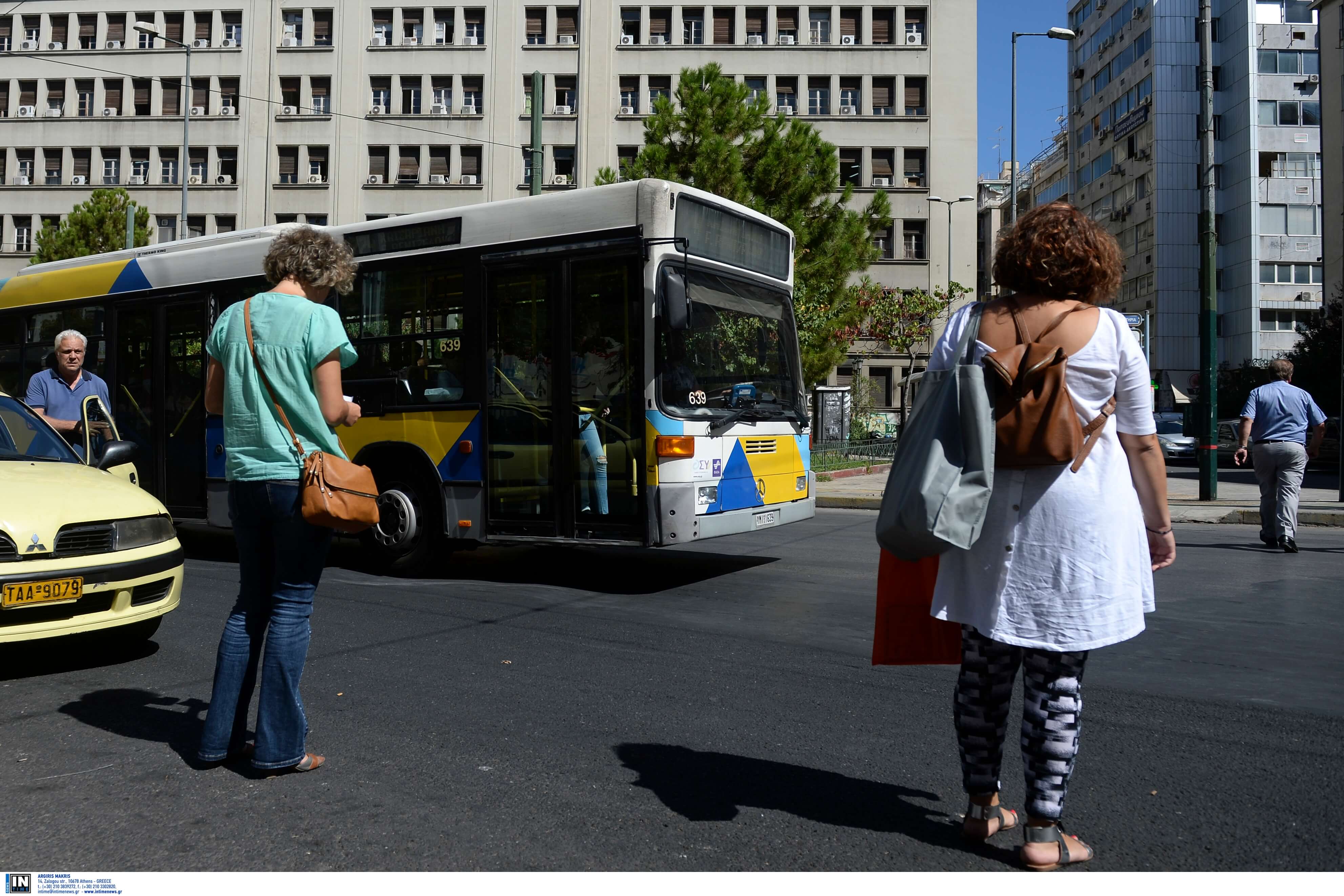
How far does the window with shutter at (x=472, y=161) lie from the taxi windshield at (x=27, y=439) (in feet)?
151

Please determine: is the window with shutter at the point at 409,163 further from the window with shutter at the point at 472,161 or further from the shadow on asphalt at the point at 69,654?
the shadow on asphalt at the point at 69,654

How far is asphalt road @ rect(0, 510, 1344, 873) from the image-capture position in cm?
338

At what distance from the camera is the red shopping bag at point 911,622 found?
3516 mm

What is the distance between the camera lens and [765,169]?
2486cm

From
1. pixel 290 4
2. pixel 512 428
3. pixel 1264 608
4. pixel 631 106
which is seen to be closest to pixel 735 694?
pixel 512 428

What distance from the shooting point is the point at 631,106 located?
5094 centimetres

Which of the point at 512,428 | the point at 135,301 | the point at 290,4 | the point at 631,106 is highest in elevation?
the point at 290,4

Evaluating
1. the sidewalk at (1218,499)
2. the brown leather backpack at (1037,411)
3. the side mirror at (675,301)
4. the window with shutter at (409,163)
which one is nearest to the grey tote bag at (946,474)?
the brown leather backpack at (1037,411)

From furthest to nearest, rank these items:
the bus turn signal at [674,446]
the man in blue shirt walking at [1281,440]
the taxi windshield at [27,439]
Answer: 1. the man in blue shirt walking at [1281,440]
2. the bus turn signal at [674,446]
3. the taxi windshield at [27,439]

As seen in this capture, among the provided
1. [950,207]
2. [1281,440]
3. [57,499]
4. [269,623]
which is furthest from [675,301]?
[950,207]

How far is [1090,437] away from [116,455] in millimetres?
5535

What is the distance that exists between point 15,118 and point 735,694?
59.0 m

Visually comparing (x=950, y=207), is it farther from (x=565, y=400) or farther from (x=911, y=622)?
(x=911, y=622)

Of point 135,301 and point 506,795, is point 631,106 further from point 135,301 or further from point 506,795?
point 506,795
